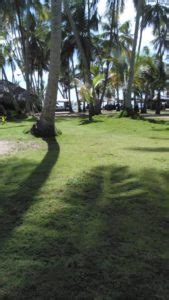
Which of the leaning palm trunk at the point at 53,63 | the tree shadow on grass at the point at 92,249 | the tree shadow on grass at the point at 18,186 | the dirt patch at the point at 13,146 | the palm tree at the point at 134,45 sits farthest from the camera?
the palm tree at the point at 134,45

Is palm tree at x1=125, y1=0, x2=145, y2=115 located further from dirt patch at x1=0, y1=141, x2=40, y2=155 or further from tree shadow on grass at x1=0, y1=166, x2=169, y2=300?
tree shadow on grass at x1=0, y1=166, x2=169, y2=300

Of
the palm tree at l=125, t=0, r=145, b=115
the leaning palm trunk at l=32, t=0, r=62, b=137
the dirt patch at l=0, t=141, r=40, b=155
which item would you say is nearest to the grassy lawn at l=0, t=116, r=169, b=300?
the dirt patch at l=0, t=141, r=40, b=155

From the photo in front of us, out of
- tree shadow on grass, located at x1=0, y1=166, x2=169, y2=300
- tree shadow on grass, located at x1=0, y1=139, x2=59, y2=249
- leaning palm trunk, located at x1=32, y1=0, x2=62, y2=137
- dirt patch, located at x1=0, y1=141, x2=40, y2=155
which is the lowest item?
tree shadow on grass, located at x1=0, y1=166, x2=169, y2=300

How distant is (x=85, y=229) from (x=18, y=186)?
2337mm

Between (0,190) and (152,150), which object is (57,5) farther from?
(0,190)

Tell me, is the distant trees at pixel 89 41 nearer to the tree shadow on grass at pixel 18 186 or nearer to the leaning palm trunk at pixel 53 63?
the leaning palm trunk at pixel 53 63

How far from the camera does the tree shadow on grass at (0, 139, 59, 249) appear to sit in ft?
17.0

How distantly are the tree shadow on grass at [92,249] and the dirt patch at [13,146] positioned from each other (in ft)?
16.2

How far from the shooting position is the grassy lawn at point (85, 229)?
3.57 meters

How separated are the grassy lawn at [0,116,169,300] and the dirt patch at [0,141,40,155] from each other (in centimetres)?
206

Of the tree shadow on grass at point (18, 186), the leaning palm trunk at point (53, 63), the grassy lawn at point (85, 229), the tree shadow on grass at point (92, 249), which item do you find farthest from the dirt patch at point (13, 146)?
the tree shadow on grass at point (92, 249)

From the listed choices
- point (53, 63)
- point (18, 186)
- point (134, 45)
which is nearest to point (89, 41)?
point (134, 45)

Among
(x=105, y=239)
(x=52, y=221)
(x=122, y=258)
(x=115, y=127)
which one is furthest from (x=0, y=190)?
(x=115, y=127)

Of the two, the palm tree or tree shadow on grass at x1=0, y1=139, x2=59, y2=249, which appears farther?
the palm tree
